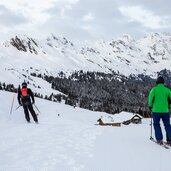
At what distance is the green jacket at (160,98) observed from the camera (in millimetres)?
11344

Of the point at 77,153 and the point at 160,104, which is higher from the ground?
the point at 160,104

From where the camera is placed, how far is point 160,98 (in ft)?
37.4

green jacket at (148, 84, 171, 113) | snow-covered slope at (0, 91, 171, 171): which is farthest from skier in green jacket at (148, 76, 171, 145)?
snow-covered slope at (0, 91, 171, 171)

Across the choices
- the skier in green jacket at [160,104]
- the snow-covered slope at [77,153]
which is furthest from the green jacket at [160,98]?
the snow-covered slope at [77,153]

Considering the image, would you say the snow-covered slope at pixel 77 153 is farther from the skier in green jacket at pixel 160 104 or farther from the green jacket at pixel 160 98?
the green jacket at pixel 160 98

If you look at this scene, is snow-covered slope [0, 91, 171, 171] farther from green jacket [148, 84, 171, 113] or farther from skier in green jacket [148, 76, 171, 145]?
green jacket [148, 84, 171, 113]

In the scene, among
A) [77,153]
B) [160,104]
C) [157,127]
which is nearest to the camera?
[77,153]

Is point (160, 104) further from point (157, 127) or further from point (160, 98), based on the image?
point (157, 127)

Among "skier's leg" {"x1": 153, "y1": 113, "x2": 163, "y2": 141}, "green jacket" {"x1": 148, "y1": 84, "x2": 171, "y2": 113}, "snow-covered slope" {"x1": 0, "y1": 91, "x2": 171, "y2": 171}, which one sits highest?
"green jacket" {"x1": 148, "y1": 84, "x2": 171, "y2": 113}

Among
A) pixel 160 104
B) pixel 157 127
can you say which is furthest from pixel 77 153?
pixel 160 104

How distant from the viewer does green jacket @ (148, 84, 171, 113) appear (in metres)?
11.3

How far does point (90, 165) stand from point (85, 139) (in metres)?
4.19

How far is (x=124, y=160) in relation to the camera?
856cm

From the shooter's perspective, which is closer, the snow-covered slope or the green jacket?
the snow-covered slope
